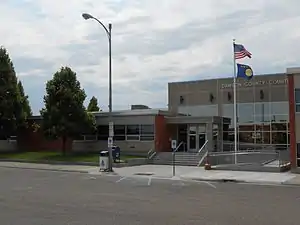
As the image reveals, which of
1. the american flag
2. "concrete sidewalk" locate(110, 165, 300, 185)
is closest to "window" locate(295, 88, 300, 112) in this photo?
"concrete sidewalk" locate(110, 165, 300, 185)

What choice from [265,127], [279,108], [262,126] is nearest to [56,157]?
[262,126]

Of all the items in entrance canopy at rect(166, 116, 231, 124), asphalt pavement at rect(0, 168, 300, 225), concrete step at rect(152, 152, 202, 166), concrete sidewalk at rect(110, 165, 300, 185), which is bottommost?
concrete sidewalk at rect(110, 165, 300, 185)

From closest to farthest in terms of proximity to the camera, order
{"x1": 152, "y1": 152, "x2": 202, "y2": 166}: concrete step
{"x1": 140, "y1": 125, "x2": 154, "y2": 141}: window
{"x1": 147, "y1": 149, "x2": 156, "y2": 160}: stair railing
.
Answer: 1. {"x1": 152, "y1": 152, "x2": 202, "y2": 166}: concrete step
2. {"x1": 147, "y1": 149, "x2": 156, "y2": 160}: stair railing
3. {"x1": 140, "y1": 125, "x2": 154, "y2": 141}: window

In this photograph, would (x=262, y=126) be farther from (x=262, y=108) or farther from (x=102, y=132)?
(x=102, y=132)

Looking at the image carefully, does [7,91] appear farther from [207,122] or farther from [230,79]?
[230,79]

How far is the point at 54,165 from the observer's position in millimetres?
35344

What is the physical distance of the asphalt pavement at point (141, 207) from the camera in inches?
428

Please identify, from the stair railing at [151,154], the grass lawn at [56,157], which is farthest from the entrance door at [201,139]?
the grass lawn at [56,157]

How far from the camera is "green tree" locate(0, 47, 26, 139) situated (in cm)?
4509

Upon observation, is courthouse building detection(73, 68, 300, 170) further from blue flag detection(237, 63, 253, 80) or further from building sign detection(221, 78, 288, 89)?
blue flag detection(237, 63, 253, 80)

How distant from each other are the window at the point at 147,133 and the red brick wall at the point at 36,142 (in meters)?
8.01

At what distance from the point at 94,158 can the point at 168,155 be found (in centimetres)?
604

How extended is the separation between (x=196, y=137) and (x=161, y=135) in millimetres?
3230

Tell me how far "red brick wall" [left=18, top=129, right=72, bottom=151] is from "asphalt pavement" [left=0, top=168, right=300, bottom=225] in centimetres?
2890
